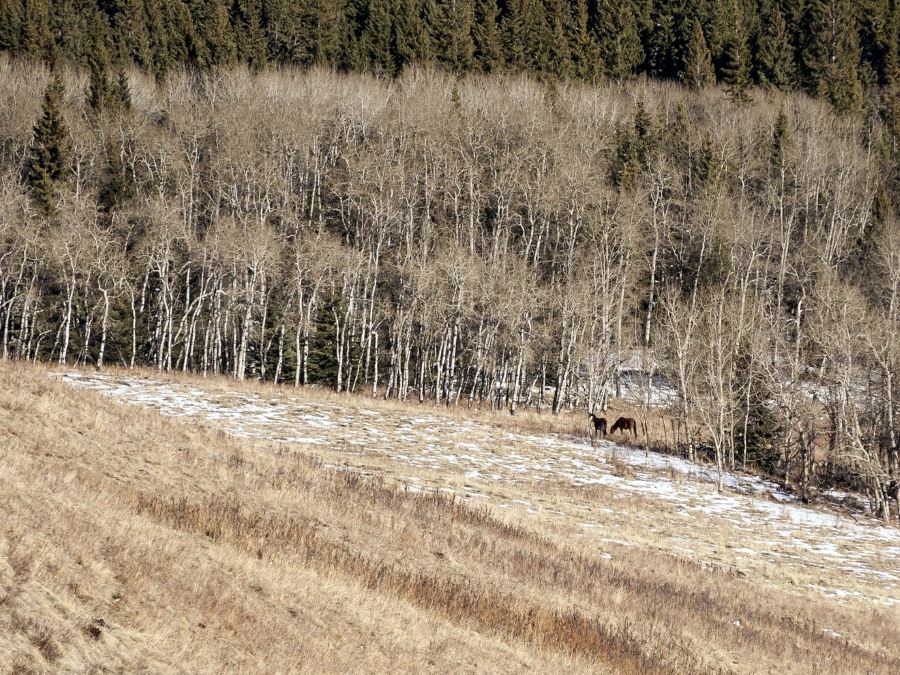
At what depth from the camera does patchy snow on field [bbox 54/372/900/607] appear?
23.6m

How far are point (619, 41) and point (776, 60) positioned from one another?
62.6 ft

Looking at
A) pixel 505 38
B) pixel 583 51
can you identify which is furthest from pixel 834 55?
pixel 505 38

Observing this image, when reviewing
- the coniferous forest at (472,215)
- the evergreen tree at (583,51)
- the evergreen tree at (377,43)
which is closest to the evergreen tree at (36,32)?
the coniferous forest at (472,215)

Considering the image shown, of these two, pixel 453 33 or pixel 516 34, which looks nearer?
pixel 453 33

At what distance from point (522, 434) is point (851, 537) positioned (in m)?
15.6

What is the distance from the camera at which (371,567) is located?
41.4 feet

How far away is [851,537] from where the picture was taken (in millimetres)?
28875

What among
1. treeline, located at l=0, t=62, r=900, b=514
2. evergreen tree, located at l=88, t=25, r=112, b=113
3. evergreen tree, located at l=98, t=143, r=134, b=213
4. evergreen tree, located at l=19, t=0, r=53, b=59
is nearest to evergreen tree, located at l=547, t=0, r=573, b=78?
treeline, located at l=0, t=62, r=900, b=514

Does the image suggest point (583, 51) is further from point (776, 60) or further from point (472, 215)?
point (472, 215)

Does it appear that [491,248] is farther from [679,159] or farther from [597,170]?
[679,159]

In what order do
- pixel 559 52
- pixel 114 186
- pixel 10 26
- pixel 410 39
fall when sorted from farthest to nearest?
1. pixel 410 39
2. pixel 559 52
3. pixel 10 26
4. pixel 114 186

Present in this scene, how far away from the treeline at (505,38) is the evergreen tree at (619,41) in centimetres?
16

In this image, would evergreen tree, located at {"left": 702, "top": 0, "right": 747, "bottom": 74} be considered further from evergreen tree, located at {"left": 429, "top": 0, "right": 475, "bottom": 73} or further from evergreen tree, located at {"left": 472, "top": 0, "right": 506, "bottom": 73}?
evergreen tree, located at {"left": 429, "top": 0, "right": 475, "bottom": 73}

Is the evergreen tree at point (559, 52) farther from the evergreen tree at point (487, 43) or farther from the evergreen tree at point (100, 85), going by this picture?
the evergreen tree at point (100, 85)
